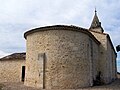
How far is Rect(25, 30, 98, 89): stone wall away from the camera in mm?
13211

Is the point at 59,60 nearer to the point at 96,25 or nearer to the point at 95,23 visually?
the point at 96,25

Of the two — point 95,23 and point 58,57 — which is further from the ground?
point 95,23

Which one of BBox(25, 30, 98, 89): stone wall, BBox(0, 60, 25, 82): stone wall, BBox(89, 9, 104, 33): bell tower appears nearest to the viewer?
BBox(25, 30, 98, 89): stone wall

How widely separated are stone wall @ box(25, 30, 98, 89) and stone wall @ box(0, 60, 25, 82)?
6578 mm

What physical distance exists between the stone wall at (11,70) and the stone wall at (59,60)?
21.6 ft

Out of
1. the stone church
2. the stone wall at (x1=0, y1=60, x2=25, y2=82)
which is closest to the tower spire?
the stone church

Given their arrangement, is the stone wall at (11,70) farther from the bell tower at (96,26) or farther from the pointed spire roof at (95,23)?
the pointed spire roof at (95,23)

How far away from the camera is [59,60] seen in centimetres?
1335

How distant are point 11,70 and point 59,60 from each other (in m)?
9.98

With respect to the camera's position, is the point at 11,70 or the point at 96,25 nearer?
the point at 11,70

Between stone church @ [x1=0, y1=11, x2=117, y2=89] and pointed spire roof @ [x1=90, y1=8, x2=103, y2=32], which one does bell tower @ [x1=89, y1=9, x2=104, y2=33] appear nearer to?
pointed spire roof @ [x1=90, y1=8, x2=103, y2=32]

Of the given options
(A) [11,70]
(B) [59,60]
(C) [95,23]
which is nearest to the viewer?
(B) [59,60]

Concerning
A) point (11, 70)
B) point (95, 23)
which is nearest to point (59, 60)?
point (11, 70)

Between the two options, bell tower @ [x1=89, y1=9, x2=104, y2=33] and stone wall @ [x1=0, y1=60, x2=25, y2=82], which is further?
bell tower @ [x1=89, y1=9, x2=104, y2=33]
